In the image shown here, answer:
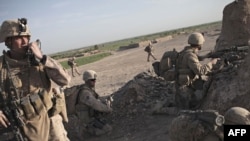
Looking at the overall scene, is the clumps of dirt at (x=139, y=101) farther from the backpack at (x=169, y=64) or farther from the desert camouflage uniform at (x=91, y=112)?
the backpack at (x=169, y=64)

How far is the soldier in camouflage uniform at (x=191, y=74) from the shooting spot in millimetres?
7320

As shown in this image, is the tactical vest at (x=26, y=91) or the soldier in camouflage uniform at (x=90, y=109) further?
the soldier in camouflage uniform at (x=90, y=109)

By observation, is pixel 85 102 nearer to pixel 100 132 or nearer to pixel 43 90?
pixel 100 132

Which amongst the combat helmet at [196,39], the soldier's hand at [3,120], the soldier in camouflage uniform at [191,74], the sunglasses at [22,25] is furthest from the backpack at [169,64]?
the soldier's hand at [3,120]

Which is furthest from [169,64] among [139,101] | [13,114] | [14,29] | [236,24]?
[13,114]

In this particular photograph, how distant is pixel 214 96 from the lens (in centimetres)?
690

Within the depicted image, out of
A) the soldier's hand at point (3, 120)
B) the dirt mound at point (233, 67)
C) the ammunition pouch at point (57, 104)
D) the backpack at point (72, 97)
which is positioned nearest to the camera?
the soldier's hand at point (3, 120)

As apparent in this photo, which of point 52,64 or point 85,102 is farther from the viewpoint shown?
point 85,102

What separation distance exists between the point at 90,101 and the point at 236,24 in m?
3.61

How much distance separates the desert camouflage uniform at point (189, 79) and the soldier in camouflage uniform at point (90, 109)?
1.53 m

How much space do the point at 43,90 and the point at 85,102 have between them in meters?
3.08

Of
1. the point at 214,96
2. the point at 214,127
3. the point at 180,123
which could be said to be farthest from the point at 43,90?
the point at 214,96

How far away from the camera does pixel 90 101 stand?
24.2ft

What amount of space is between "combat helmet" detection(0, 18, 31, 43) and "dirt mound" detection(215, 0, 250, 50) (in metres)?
5.27
